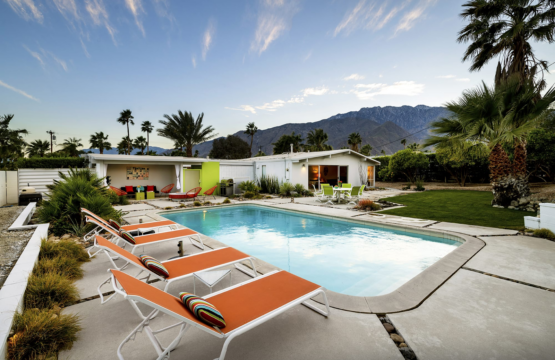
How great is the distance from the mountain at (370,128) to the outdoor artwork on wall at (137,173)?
86.2 metres

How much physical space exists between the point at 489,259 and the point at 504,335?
92.7 inches

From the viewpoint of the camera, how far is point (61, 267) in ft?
11.0

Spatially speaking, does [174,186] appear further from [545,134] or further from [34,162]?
[545,134]

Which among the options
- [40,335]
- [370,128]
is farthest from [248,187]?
[370,128]

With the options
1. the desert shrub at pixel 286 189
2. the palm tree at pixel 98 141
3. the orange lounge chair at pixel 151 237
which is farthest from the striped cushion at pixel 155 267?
the palm tree at pixel 98 141

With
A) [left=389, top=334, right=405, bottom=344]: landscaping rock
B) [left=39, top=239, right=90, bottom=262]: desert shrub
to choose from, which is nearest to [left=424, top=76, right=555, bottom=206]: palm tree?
[left=389, top=334, right=405, bottom=344]: landscaping rock

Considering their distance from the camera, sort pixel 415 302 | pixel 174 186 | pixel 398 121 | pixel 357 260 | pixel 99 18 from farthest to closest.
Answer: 1. pixel 398 121
2. pixel 174 186
3. pixel 99 18
4. pixel 357 260
5. pixel 415 302

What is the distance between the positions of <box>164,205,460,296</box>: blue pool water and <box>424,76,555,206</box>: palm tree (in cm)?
478

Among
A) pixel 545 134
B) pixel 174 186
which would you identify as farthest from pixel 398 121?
pixel 174 186

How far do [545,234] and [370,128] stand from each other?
135 meters

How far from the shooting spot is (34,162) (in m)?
15.2

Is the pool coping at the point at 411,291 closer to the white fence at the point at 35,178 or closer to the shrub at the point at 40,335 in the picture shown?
the shrub at the point at 40,335

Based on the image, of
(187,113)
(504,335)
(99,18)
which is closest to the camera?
(504,335)

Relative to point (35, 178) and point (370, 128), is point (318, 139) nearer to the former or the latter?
point (35, 178)
